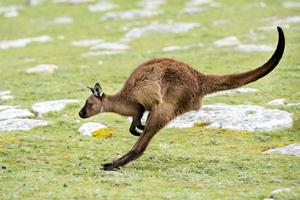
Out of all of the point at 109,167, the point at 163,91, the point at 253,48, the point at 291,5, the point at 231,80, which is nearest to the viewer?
the point at 109,167

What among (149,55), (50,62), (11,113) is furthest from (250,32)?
(11,113)

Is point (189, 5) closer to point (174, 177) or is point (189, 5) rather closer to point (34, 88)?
point (34, 88)

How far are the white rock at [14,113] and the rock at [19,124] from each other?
45 cm

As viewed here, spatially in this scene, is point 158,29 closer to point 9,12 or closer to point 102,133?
point 9,12

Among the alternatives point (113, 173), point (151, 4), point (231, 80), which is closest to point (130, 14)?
point (151, 4)

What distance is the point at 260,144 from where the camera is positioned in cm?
1173

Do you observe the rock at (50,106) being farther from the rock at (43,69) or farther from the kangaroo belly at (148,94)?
the kangaroo belly at (148,94)

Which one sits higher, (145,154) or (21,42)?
(145,154)

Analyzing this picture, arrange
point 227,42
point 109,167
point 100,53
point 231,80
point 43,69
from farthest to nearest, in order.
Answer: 1. point 227,42
2. point 100,53
3. point 43,69
4. point 231,80
5. point 109,167

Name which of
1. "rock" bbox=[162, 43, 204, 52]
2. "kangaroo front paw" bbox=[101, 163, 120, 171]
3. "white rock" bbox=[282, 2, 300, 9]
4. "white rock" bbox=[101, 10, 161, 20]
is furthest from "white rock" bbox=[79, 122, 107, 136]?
"white rock" bbox=[282, 2, 300, 9]

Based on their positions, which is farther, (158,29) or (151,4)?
(151,4)

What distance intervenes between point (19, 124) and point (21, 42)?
14.2 meters

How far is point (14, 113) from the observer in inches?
572

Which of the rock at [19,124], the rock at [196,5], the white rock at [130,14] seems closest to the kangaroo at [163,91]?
the rock at [19,124]
